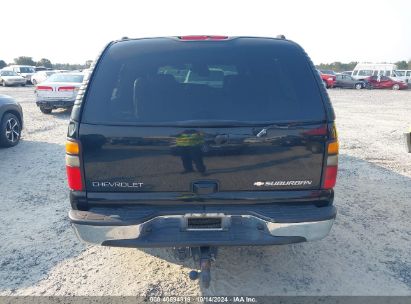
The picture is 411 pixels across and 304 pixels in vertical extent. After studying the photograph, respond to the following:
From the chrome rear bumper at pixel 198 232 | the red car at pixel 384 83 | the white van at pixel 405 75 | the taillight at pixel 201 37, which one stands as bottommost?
the red car at pixel 384 83

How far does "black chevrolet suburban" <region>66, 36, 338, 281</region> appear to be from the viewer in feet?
7.97

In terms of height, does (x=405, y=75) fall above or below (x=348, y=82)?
above

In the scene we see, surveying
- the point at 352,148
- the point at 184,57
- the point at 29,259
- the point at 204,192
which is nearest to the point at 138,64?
the point at 184,57

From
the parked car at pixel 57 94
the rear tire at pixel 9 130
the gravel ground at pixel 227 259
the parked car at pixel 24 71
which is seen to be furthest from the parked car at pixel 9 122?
the parked car at pixel 24 71

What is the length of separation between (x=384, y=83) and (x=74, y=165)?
3404 centimetres

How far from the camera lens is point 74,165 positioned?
249cm

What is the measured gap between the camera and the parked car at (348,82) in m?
31.1

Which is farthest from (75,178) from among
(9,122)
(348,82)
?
(348,82)

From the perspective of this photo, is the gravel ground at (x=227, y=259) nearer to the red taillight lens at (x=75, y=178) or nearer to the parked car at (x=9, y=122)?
the red taillight lens at (x=75, y=178)

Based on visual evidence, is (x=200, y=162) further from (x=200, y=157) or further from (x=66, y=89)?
(x=66, y=89)

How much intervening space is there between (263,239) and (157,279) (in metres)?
1.18

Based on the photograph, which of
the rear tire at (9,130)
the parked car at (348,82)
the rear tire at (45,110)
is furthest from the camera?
the parked car at (348,82)

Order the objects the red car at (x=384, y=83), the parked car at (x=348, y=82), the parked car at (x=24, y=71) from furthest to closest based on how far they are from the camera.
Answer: the parked car at (x=24, y=71), the parked car at (x=348, y=82), the red car at (x=384, y=83)

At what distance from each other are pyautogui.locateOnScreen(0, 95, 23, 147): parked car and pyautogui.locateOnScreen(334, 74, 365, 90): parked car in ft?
97.8
